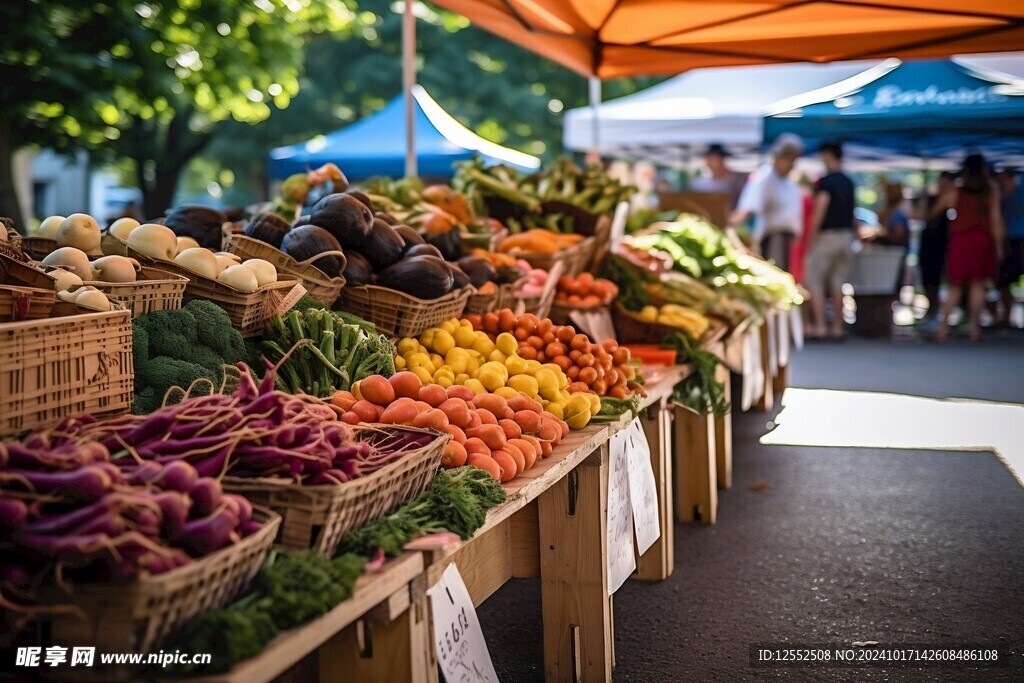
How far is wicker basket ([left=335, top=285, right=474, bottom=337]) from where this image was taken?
11.6 ft

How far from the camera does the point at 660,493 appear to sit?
13.4ft

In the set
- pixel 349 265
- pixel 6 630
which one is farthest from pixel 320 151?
pixel 6 630

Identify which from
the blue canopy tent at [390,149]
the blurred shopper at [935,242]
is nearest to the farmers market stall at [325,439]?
the blue canopy tent at [390,149]

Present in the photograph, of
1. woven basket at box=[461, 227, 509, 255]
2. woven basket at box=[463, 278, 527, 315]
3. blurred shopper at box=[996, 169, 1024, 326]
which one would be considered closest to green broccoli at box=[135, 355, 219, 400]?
woven basket at box=[463, 278, 527, 315]

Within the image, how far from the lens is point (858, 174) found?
48344 millimetres

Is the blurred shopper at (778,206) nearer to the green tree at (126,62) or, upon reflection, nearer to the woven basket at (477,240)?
the green tree at (126,62)

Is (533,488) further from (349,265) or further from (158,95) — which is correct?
(158,95)

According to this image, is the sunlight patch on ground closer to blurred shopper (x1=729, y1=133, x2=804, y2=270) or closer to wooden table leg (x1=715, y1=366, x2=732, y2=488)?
wooden table leg (x1=715, y1=366, x2=732, y2=488)

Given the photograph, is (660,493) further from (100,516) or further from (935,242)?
(935,242)

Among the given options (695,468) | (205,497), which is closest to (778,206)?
(695,468)

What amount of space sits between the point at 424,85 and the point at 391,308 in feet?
68.9

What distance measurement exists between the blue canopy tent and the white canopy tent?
153 centimetres

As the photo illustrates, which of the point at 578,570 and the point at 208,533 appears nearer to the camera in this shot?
the point at 208,533

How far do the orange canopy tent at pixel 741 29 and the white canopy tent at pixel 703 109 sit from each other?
3.44 meters
